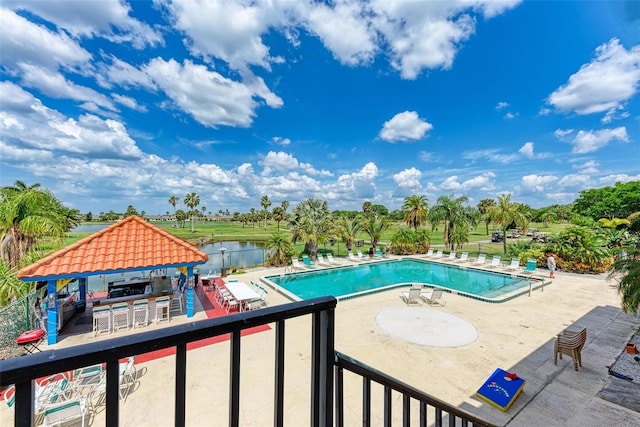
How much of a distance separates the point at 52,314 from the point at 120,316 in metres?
1.51

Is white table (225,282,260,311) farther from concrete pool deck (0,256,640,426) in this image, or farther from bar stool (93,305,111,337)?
bar stool (93,305,111,337)

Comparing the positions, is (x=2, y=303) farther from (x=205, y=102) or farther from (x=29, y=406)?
(x=205, y=102)

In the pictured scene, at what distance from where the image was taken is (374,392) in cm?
545

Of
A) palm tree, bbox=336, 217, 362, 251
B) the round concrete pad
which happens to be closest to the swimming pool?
the round concrete pad

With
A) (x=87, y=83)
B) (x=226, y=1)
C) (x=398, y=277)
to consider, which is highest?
(x=87, y=83)

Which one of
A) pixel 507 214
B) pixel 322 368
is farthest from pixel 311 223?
pixel 322 368

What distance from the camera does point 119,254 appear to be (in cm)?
850

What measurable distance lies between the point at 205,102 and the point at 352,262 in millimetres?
15588

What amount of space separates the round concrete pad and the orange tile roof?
6608 mm

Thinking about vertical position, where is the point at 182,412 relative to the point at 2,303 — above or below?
above

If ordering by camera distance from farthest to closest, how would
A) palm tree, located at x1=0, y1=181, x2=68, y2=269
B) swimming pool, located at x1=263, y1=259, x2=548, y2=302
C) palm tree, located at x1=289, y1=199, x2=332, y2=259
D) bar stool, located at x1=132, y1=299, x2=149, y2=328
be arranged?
palm tree, located at x1=289, y1=199, x2=332, y2=259 → swimming pool, located at x1=263, y1=259, x2=548, y2=302 → bar stool, located at x1=132, y1=299, x2=149, y2=328 → palm tree, located at x1=0, y1=181, x2=68, y2=269

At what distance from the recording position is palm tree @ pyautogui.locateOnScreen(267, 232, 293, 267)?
17.4m

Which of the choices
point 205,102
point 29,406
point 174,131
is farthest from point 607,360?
point 174,131

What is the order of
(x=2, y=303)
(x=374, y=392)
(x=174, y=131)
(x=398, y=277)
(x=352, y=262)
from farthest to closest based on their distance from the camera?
(x=174, y=131), (x=352, y=262), (x=398, y=277), (x=2, y=303), (x=374, y=392)
